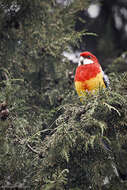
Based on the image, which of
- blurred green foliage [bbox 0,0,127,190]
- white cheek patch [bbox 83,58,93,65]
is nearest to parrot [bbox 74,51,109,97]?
white cheek patch [bbox 83,58,93,65]

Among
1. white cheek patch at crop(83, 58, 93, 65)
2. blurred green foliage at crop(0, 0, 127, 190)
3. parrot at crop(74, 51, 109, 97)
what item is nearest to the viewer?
blurred green foliage at crop(0, 0, 127, 190)

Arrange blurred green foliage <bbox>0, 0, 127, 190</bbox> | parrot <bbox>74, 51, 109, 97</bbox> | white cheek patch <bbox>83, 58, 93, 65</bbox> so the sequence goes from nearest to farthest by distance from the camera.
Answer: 1. blurred green foliage <bbox>0, 0, 127, 190</bbox>
2. parrot <bbox>74, 51, 109, 97</bbox>
3. white cheek patch <bbox>83, 58, 93, 65</bbox>

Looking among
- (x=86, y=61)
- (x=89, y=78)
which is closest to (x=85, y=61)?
(x=86, y=61)

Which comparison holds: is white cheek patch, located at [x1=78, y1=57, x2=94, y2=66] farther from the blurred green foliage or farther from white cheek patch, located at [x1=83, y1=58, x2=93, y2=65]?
the blurred green foliage

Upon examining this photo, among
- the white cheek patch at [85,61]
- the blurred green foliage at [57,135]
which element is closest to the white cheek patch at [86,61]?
the white cheek patch at [85,61]

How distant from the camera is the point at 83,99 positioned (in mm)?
2369

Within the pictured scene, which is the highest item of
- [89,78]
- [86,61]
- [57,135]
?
[86,61]

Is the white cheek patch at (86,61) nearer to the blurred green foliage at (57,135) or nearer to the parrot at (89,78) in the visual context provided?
the parrot at (89,78)

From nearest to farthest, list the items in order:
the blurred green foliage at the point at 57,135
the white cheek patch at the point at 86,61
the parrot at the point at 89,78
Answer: the blurred green foliage at the point at 57,135 → the parrot at the point at 89,78 → the white cheek patch at the point at 86,61

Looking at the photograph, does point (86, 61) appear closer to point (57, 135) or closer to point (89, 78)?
point (89, 78)

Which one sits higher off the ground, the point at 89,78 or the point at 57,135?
the point at 89,78

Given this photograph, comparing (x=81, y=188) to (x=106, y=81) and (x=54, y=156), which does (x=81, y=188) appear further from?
(x=106, y=81)

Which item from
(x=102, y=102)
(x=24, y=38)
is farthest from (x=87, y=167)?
(x=24, y=38)

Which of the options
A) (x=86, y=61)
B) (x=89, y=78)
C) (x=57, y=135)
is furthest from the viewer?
(x=86, y=61)
